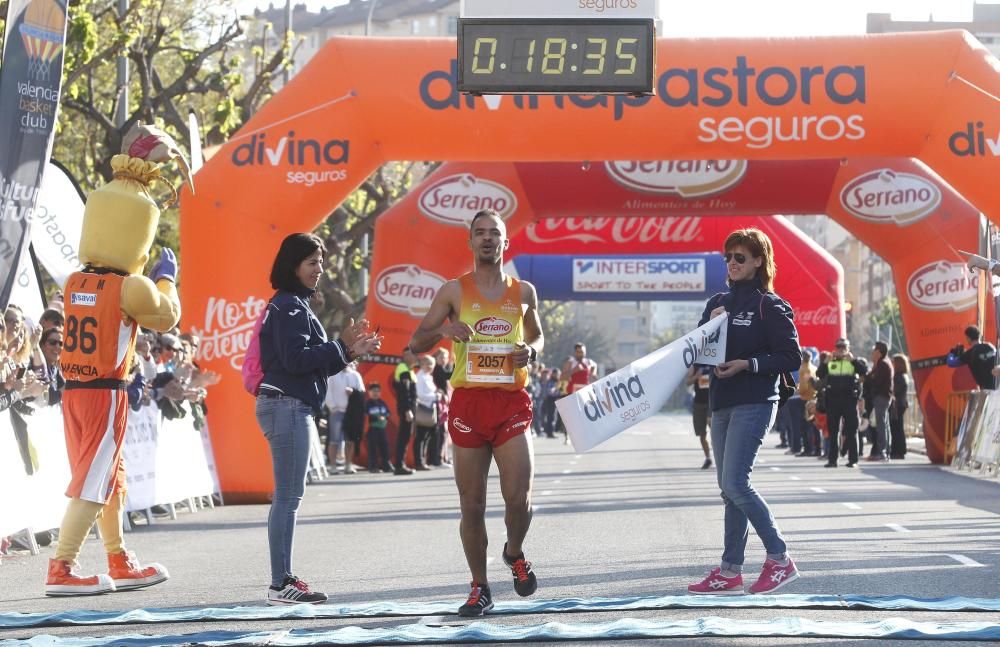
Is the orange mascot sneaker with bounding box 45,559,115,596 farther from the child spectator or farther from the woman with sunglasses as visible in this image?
the child spectator

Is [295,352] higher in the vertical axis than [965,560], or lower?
higher

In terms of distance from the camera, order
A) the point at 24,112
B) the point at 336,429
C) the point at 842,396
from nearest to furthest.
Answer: the point at 24,112
the point at 842,396
the point at 336,429

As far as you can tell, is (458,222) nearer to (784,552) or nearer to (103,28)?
(103,28)

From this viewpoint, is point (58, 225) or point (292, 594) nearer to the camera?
point (292, 594)

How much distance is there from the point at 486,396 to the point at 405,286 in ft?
56.0

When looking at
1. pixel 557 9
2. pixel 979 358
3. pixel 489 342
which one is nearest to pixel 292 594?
pixel 489 342

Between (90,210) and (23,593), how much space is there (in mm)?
2207

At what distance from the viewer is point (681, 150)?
1809 centimetres

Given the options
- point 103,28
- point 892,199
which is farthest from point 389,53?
point 103,28

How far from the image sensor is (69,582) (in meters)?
9.54

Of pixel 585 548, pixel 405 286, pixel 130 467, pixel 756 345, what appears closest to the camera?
pixel 756 345

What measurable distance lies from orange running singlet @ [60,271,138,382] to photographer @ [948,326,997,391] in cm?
1499

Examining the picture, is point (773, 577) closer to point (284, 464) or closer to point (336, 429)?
point (284, 464)

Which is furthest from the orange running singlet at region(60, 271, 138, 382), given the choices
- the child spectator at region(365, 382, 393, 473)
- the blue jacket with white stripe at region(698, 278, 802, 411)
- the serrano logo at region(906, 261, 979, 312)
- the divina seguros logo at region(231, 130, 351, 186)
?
the serrano logo at region(906, 261, 979, 312)
